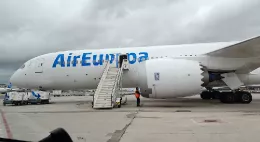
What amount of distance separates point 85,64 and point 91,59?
0.50 metres

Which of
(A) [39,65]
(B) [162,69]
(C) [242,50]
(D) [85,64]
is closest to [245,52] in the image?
(C) [242,50]

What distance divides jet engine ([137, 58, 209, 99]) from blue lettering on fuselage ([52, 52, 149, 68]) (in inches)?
95.5

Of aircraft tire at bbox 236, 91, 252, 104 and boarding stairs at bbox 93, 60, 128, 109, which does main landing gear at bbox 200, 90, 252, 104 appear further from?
boarding stairs at bbox 93, 60, 128, 109

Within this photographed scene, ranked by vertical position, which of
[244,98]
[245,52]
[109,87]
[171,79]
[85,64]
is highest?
[245,52]

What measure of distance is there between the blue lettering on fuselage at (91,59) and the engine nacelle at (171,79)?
2.44 metres

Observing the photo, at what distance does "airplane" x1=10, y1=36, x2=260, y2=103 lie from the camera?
1231 centimetres

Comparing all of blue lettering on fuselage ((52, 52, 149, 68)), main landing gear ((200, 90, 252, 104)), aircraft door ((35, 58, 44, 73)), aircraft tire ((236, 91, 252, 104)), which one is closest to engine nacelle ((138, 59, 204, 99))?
blue lettering on fuselage ((52, 52, 149, 68))

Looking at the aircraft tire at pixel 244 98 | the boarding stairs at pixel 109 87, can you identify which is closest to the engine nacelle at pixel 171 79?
the boarding stairs at pixel 109 87

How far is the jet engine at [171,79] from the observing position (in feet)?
39.9

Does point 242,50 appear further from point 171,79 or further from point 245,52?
point 171,79

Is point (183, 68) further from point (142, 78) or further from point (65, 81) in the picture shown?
point (65, 81)

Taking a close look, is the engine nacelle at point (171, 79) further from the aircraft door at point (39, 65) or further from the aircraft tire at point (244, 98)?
the aircraft door at point (39, 65)

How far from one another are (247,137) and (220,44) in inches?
453

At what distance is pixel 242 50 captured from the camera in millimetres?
12969
